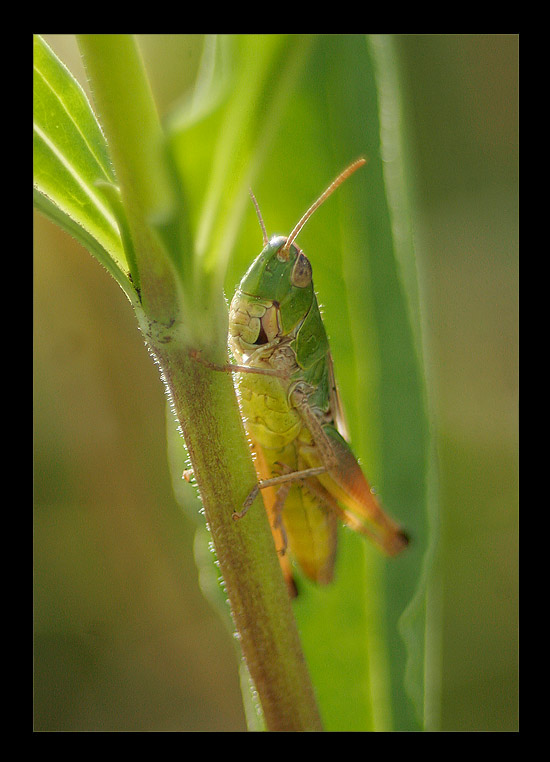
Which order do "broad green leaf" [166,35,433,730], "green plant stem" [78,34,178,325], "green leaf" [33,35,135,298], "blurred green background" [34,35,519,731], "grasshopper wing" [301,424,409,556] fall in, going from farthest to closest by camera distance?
"blurred green background" [34,35,519,731], "grasshopper wing" [301,424,409,556], "broad green leaf" [166,35,433,730], "green leaf" [33,35,135,298], "green plant stem" [78,34,178,325]

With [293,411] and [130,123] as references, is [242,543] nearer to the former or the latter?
[130,123]

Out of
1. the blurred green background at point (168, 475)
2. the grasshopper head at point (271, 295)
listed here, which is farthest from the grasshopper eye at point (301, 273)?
the blurred green background at point (168, 475)

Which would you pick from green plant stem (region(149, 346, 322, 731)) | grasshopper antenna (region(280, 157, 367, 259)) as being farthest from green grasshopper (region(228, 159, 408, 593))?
green plant stem (region(149, 346, 322, 731))

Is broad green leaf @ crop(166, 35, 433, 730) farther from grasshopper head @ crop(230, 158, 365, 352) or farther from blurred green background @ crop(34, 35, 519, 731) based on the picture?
blurred green background @ crop(34, 35, 519, 731)

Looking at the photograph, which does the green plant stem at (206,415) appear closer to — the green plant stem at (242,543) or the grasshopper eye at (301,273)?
the green plant stem at (242,543)
